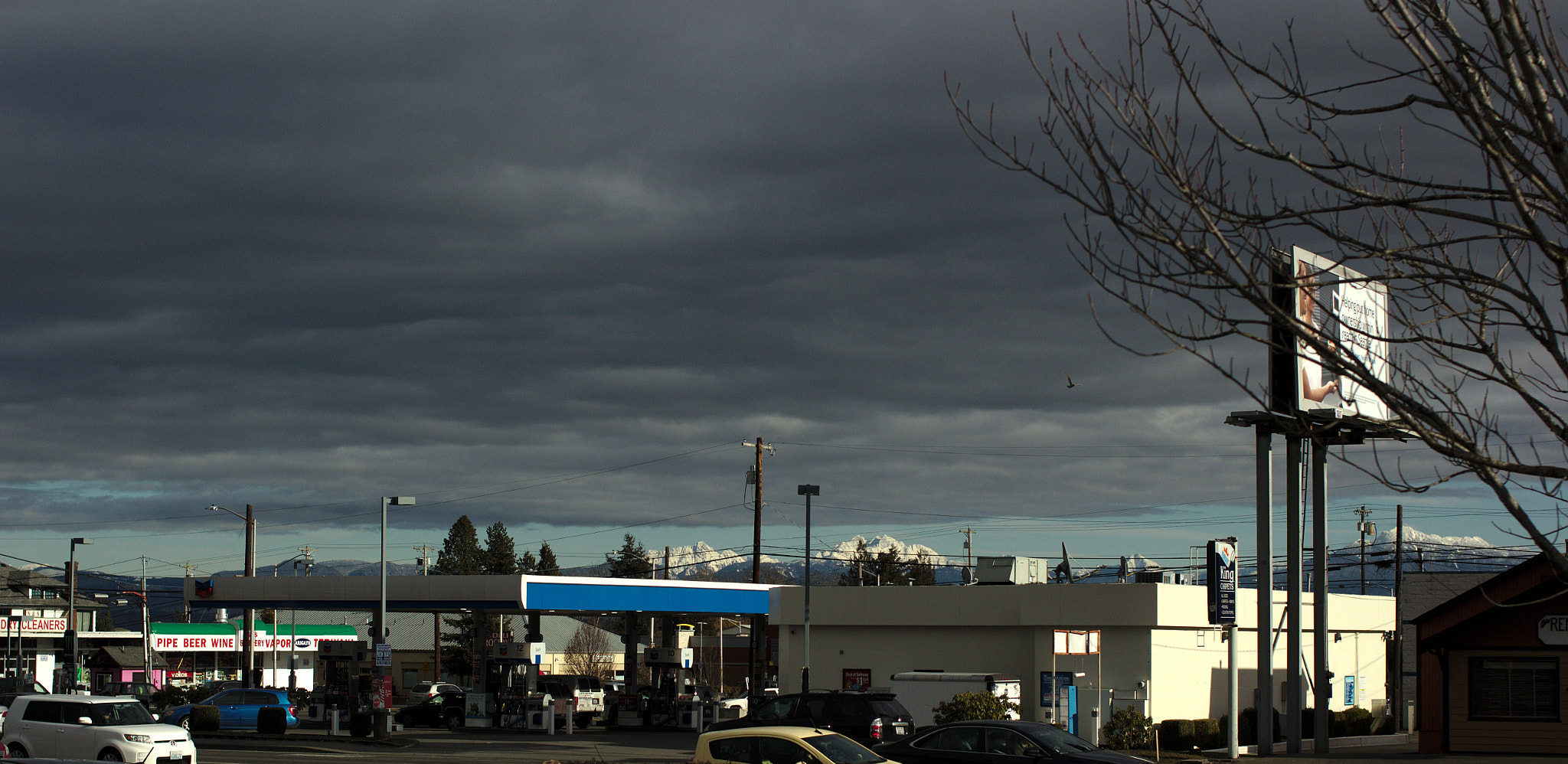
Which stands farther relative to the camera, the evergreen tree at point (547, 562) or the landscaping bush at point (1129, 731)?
the evergreen tree at point (547, 562)

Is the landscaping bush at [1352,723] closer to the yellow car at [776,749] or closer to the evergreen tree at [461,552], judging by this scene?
the yellow car at [776,749]

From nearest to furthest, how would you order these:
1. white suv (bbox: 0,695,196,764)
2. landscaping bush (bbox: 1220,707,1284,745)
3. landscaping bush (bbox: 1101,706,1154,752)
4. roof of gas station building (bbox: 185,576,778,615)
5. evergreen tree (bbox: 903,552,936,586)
A: white suv (bbox: 0,695,196,764)
landscaping bush (bbox: 1101,706,1154,752)
landscaping bush (bbox: 1220,707,1284,745)
roof of gas station building (bbox: 185,576,778,615)
evergreen tree (bbox: 903,552,936,586)

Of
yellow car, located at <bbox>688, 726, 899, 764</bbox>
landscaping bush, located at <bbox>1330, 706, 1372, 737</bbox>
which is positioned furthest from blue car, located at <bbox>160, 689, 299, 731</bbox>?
landscaping bush, located at <bbox>1330, 706, 1372, 737</bbox>

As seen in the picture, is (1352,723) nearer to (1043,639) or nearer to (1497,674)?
(1497,674)

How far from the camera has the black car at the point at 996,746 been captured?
758 inches

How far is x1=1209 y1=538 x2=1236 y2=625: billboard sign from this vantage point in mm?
32000

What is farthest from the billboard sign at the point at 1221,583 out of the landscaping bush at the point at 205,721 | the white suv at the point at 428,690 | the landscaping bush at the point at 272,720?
the white suv at the point at 428,690

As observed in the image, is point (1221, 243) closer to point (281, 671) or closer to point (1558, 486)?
point (1558, 486)

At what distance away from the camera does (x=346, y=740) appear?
119 ft

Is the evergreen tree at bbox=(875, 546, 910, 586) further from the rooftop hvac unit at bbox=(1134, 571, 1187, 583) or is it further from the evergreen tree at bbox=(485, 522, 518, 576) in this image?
the rooftop hvac unit at bbox=(1134, 571, 1187, 583)

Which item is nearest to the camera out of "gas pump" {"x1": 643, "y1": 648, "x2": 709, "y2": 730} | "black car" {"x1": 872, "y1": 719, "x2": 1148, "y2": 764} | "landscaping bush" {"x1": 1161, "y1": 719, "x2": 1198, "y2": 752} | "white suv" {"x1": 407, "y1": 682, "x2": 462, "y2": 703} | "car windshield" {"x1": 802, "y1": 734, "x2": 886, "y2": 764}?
"car windshield" {"x1": 802, "y1": 734, "x2": 886, "y2": 764}

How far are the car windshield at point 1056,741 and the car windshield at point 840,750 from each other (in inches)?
125

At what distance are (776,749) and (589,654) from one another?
80.2m

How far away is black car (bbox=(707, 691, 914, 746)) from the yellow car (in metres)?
9.67
